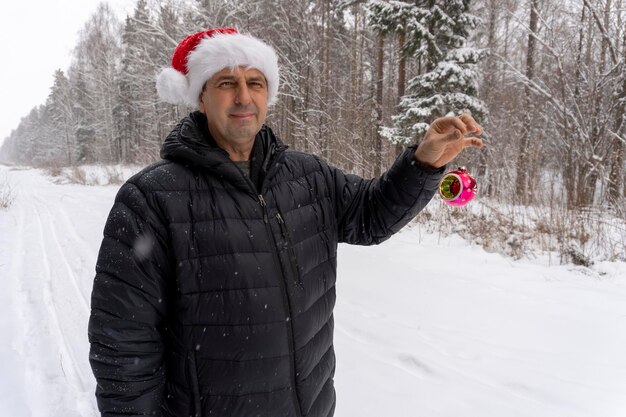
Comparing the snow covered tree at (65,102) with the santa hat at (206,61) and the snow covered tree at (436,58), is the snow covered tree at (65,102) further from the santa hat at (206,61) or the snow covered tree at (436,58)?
the santa hat at (206,61)

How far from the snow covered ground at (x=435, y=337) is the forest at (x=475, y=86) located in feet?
4.27

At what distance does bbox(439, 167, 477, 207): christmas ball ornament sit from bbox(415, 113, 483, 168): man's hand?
0.32m

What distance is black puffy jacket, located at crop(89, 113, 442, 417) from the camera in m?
1.16

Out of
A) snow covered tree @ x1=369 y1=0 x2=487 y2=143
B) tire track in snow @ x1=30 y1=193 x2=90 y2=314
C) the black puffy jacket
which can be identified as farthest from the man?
snow covered tree @ x1=369 y1=0 x2=487 y2=143

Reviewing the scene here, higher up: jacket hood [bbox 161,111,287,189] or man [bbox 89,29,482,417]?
jacket hood [bbox 161,111,287,189]

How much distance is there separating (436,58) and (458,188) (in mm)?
10238

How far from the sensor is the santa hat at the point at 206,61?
148 centimetres

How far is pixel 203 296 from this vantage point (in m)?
1.24

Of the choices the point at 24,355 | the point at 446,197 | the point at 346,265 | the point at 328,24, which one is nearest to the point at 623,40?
the point at 346,265

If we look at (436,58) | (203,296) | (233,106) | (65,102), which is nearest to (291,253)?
(203,296)

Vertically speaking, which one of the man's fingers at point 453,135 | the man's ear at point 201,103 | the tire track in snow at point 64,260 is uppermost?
the man's ear at point 201,103

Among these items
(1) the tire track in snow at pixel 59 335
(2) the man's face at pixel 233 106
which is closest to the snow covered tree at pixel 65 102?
(1) the tire track in snow at pixel 59 335

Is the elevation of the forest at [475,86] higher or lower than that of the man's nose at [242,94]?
higher

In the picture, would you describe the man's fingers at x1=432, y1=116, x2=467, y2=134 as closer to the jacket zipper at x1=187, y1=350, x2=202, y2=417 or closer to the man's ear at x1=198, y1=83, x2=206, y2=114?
the man's ear at x1=198, y1=83, x2=206, y2=114
